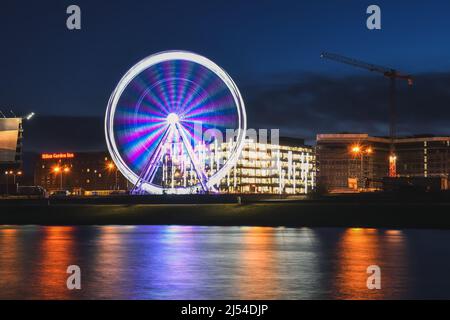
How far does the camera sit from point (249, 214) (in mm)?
58312

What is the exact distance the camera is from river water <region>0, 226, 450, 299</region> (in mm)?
17906

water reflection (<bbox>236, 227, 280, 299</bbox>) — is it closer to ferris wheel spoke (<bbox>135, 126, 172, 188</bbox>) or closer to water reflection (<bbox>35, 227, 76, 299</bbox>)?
water reflection (<bbox>35, 227, 76, 299</bbox>)

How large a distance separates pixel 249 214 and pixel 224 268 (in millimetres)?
35208

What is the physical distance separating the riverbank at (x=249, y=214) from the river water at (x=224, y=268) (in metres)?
16.4

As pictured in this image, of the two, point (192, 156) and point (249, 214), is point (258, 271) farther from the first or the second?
point (192, 156)

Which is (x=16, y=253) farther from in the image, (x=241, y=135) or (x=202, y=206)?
(x=241, y=135)

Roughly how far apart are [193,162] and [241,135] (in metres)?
10.8

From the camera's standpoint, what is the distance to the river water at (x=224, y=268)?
1791 centimetres

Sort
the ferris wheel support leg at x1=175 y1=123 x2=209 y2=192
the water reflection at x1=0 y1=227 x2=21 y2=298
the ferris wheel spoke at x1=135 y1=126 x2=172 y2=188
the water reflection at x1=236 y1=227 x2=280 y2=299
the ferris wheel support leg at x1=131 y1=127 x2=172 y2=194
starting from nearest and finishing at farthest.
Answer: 1. the water reflection at x1=236 y1=227 x2=280 y2=299
2. the water reflection at x1=0 y1=227 x2=21 y2=298
3. the ferris wheel support leg at x1=175 y1=123 x2=209 y2=192
4. the ferris wheel spoke at x1=135 y1=126 x2=172 y2=188
5. the ferris wheel support leg at x1=131 y1=127 x2=172 y2=194

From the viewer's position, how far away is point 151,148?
3211 inches

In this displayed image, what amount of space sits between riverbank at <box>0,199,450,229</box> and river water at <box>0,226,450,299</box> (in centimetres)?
1639

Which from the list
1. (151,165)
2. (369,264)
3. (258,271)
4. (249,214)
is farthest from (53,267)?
(151,165)

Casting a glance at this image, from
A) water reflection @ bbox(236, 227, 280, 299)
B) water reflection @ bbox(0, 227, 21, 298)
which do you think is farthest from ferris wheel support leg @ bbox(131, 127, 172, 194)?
water reflection @ bbox(236, 227, 280, 299)
